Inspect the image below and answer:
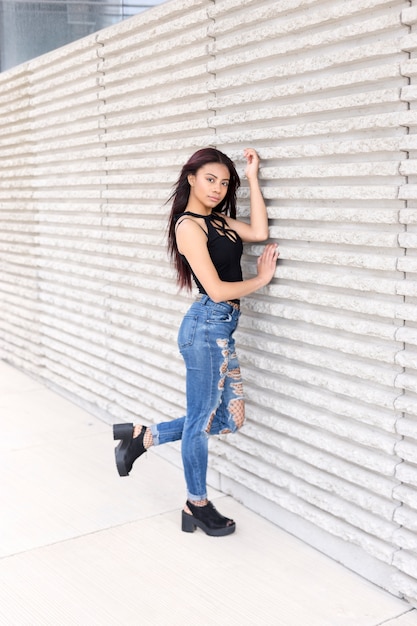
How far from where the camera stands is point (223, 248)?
3.52 metres

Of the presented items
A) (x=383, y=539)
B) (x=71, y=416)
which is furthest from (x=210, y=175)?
(x=71, y=416)

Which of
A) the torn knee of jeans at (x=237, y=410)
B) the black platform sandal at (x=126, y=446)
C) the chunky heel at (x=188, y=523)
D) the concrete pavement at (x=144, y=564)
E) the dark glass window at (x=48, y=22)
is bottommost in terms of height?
the concrete pavement at (x=144, y=564)

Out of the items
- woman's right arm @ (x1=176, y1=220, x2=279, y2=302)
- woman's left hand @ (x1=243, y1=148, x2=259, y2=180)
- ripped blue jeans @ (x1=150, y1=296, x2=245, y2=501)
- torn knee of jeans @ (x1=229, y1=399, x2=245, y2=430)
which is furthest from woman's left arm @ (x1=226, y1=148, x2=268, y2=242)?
torn knee of jeans @ (x1=229, y1=399, x2=245, y2=430)

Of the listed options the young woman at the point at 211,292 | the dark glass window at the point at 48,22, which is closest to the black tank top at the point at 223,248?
the young woman at the point at 211,292

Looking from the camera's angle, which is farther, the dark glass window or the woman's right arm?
the dark glass window

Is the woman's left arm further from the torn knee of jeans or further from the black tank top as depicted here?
the torn knee of jeans

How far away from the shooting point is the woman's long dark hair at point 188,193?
3.54 m

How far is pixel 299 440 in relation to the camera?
3.54 meters

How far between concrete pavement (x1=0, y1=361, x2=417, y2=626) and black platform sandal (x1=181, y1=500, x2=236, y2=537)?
38 millimetres

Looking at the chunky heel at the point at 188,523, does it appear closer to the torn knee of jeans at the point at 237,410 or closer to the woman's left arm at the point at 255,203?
the torn knee of jeans at the point at 237,410

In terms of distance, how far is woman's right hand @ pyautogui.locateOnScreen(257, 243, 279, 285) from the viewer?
11.7 feet

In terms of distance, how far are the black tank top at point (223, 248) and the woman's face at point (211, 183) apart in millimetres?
82

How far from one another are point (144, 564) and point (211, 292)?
1191 mm

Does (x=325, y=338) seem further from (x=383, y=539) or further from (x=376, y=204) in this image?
(x=383, y=539)
